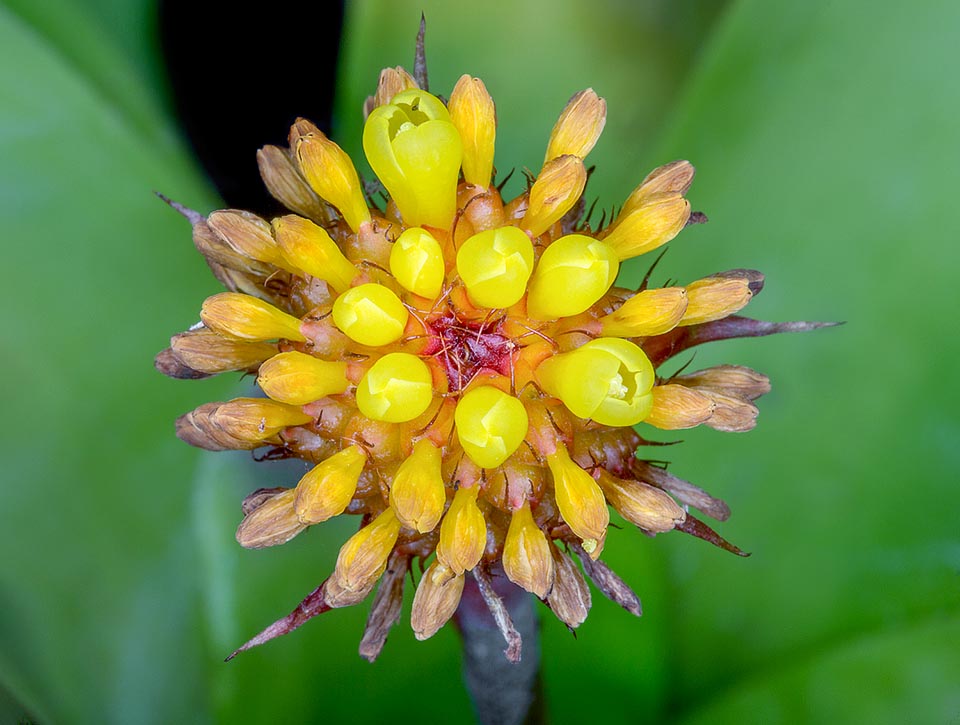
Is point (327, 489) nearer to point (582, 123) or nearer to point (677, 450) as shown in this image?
point (582, 123)

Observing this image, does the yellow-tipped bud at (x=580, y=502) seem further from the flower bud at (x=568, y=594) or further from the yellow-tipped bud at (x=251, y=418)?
the yellow-tipped bud at (x=251, y=418)

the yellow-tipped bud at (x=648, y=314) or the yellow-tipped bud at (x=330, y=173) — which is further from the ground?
the yellow-tipped bud at (x=330, y=173)

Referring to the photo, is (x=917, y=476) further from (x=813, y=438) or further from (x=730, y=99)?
(x=730, y=99)

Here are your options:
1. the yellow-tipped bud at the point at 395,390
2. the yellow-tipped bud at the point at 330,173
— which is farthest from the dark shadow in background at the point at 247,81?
the yellow-tipped bud at the point at 395,390

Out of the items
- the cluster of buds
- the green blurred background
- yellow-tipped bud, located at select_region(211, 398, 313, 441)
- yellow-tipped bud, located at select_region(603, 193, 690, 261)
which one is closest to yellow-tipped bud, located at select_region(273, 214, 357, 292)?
the cluster of buds

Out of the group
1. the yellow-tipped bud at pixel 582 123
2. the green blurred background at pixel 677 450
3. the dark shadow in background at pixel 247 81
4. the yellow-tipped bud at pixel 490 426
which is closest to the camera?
the yellow-tipped bud at pixel 490 426
